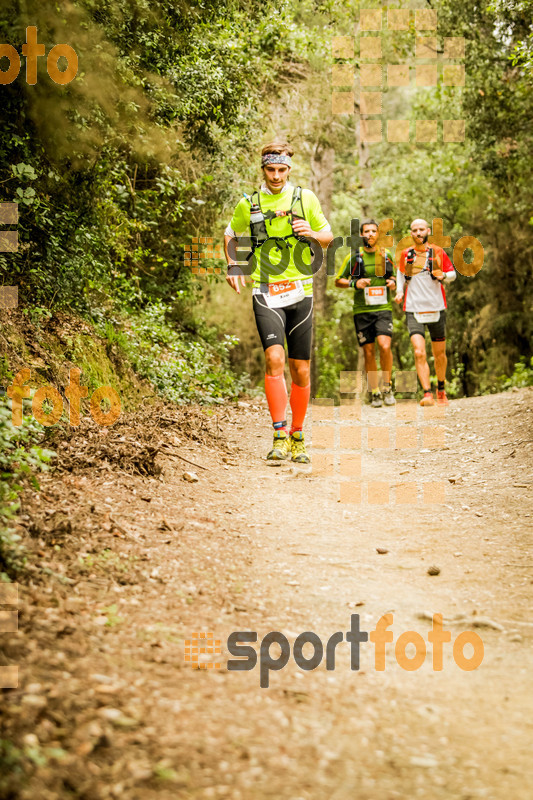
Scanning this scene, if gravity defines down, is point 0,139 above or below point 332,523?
above

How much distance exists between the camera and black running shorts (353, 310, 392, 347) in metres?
11.3

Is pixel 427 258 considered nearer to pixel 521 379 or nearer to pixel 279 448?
pixel 279 448

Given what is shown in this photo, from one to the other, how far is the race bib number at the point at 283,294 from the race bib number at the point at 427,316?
13.4ft

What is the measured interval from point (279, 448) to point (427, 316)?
4437 millimetres

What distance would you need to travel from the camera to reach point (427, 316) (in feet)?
35.0

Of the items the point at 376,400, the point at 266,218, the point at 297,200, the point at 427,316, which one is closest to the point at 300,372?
the point at 266,218

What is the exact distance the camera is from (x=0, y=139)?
636 centimetres

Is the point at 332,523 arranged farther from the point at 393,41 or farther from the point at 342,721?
the point at 393,41

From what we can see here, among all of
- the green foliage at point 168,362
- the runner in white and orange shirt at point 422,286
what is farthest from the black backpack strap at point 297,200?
the runner in white and orange shirt at point 422,286

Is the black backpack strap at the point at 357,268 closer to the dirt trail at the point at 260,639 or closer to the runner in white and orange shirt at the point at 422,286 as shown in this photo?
the runner in white and orange shirt at the point at 422,286

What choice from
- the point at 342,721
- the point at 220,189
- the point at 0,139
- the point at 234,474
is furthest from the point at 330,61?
the point at 342,721

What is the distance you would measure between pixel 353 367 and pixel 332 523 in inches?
998

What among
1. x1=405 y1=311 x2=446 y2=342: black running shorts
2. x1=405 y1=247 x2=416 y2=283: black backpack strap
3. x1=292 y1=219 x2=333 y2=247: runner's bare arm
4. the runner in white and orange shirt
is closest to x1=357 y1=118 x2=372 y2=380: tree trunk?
x1=405 y1=311 x2=446 y2=342: black running shorts

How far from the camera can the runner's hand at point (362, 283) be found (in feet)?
36.4
